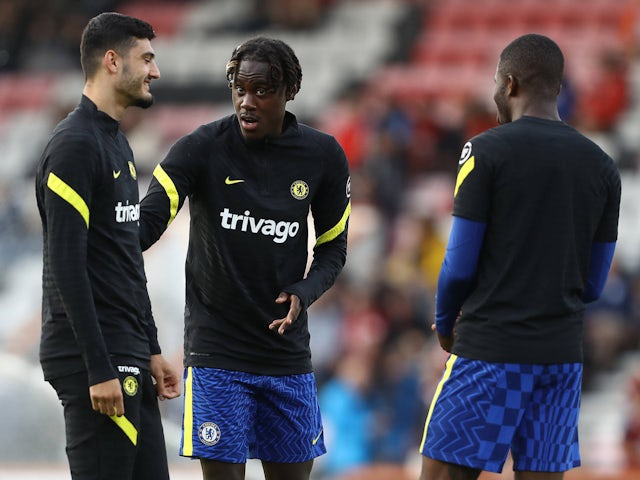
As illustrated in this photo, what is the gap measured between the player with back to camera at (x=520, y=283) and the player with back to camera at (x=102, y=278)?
3.36 feet


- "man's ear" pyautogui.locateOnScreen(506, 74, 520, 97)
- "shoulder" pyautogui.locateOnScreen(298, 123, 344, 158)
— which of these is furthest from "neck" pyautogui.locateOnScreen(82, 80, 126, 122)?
"man's ear" pyautogui.locateOnScreen(506, 74, 520, 97)

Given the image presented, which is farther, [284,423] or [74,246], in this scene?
[284,423]

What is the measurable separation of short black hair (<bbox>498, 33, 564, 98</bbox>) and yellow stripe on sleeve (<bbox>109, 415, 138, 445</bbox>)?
1.78 metres

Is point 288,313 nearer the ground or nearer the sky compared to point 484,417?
nearer the sky

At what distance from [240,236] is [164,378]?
1.94 feet

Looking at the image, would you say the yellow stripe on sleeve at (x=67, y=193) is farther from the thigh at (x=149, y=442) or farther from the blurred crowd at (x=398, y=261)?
the blurred crowd at (x=398, y=261)

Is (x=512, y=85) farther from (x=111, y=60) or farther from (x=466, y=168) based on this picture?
(x=111, y=60)

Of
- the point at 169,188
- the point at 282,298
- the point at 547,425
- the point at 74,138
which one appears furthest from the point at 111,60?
the point at 547,425

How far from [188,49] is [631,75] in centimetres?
654

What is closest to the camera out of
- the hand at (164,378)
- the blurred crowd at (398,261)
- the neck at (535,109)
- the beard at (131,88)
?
the neck at (535,109)

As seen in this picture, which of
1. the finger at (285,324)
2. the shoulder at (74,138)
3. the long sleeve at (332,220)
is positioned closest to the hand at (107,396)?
the finger at (285,324)

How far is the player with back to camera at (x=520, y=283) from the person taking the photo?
4320 millimetres

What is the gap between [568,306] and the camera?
4395mm

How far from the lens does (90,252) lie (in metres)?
4.41
